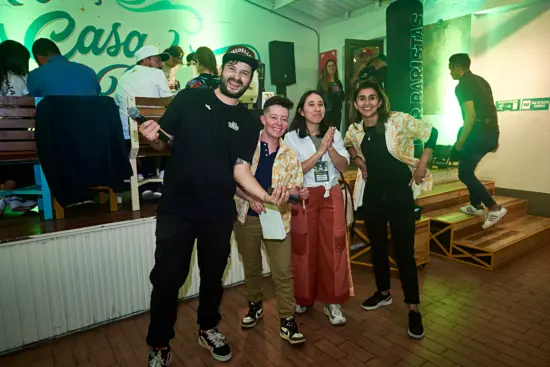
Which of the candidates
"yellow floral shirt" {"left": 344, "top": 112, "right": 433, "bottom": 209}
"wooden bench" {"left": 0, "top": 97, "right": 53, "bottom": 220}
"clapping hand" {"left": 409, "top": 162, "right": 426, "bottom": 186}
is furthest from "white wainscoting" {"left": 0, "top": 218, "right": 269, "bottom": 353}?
"clapping hand" {"left": 409, "top": 162, "right": 426, "bottom": 186}

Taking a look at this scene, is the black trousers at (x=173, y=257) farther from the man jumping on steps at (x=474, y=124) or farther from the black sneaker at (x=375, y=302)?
the man jumping on steps at (x=474, y=124)

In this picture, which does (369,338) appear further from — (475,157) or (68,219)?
(475,157)

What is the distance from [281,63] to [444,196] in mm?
3982

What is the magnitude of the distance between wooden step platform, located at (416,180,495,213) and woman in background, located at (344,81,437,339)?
186 cm

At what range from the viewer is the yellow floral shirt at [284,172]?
228 cm

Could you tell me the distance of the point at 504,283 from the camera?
3.32 m

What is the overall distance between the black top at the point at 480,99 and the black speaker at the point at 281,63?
12.0ft

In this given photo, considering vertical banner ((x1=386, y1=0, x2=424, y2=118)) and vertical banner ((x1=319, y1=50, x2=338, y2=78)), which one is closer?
vertical banner ((x1=386, y1=0, x2=424, y2=118))

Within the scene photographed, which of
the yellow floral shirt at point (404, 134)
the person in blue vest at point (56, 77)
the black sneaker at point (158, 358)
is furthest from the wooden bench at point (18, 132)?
the yellow floral shirt at point (404, 134)

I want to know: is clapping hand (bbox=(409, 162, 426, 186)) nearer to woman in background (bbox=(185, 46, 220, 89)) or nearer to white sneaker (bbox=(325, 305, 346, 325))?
white sneaker (bbox=(325, 305, 346, 325))

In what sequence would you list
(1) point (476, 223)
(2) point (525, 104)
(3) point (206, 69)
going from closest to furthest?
(3) point (206, 69), (1) point (476, 223), (2) point (525, 104)

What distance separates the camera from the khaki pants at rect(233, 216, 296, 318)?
7.65ft

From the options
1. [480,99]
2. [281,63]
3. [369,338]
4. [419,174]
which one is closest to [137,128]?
[419,174]

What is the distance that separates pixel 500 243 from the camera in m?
3.86
